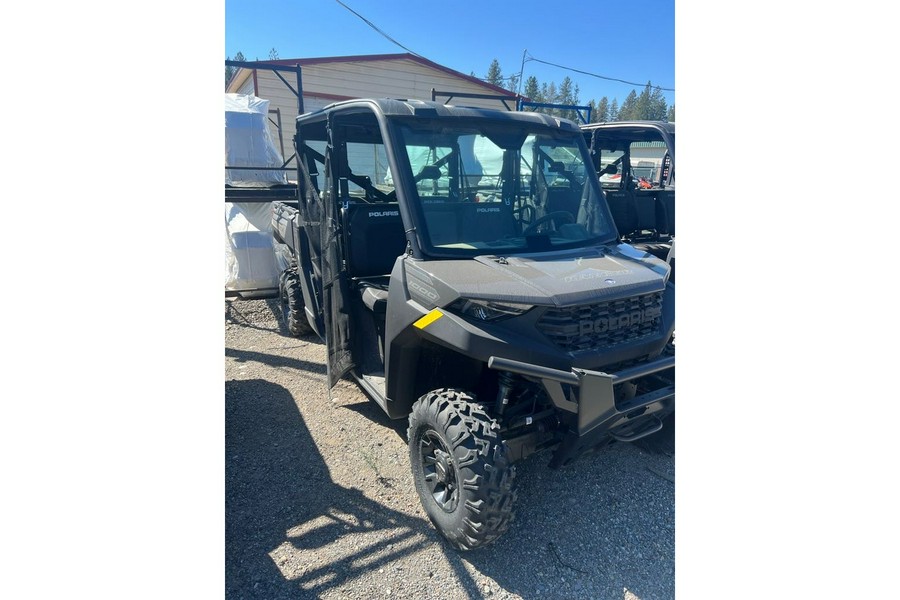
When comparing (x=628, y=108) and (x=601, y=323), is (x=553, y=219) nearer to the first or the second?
(x=601, y=323)

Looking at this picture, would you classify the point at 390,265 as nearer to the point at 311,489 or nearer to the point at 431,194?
the point at 431,194

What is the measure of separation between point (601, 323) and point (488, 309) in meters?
0.61

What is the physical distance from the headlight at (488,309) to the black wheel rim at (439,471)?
0.72 meters

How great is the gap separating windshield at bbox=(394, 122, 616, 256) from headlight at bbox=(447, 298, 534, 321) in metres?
0.50

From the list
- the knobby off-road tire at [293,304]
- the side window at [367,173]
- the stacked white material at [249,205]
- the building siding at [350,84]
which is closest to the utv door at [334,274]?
the side window at [367,173]

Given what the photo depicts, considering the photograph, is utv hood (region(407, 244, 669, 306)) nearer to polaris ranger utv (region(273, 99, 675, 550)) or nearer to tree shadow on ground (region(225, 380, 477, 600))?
polaris ranger utv (region(273, 99, 675, 550))

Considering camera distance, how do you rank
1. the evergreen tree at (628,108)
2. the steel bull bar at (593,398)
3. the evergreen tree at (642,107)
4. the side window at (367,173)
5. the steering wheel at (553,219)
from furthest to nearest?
the evergreen tree at (628,108)
the evergreen tree at (642,107)
the side window at (367,173)
the steering wheel at (553,219)
the steel bull bar at (593,398)

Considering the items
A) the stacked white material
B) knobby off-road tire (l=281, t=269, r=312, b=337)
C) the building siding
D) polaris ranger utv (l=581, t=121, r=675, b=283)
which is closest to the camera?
knobby off-road tire (l=281, t=269, r=312, b=337)

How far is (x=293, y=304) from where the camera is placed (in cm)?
582

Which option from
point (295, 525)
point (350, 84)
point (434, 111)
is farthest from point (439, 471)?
point (350, 84)

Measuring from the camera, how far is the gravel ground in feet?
8.77

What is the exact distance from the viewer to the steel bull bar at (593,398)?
2.52 meters

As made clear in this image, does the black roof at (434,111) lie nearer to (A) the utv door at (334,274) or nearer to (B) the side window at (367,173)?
(A) the utv door at (334,274)

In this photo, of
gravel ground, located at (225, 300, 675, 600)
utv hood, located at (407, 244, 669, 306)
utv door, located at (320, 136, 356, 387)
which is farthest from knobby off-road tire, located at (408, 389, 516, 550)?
utv door, located at (320, 136, 356, 387)
